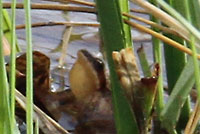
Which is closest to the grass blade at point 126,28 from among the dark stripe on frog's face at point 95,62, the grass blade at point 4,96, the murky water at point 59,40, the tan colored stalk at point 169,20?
the dark stripe on frog's face at point 95,62

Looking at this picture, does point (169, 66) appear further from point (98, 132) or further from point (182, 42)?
point (98, 132)

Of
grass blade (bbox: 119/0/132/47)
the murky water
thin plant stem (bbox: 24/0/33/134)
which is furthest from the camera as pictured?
the murky water

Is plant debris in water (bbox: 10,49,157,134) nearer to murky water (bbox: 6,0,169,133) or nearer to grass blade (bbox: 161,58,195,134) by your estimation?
grass blade (bbox: 161,58,195,134)

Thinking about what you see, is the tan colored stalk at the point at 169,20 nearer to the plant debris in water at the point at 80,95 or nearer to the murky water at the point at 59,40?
the plant debris in water at the point at 80,95

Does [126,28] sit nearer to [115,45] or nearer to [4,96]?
[115,45]

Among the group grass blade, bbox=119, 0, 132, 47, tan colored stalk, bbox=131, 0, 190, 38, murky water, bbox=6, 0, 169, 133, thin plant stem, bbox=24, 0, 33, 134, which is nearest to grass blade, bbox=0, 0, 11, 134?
thin plant stem, bbox=24, 0, 33, 134

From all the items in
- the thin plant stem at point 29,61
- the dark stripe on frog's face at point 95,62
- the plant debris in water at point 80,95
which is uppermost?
the thin plant stem at point 29,61

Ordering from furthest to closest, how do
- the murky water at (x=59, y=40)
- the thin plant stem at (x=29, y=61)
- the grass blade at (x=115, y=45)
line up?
the murky water at (x=59, y=40) → the grass blade at (x=115, y=45) → the thin plant stem at (x=29, y=61)

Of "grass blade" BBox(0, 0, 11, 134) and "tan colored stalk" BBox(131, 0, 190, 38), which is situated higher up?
"tan colored stalk" BBox(131, 0, 190, 38)

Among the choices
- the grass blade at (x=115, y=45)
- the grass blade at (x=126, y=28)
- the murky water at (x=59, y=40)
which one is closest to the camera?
the grass blade at (x=115, y=45)

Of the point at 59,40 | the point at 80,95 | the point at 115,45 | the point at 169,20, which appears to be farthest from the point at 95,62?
the point at 59,40

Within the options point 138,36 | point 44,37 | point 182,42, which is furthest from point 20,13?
point 182,42

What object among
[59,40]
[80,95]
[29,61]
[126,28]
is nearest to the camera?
[29,61]
